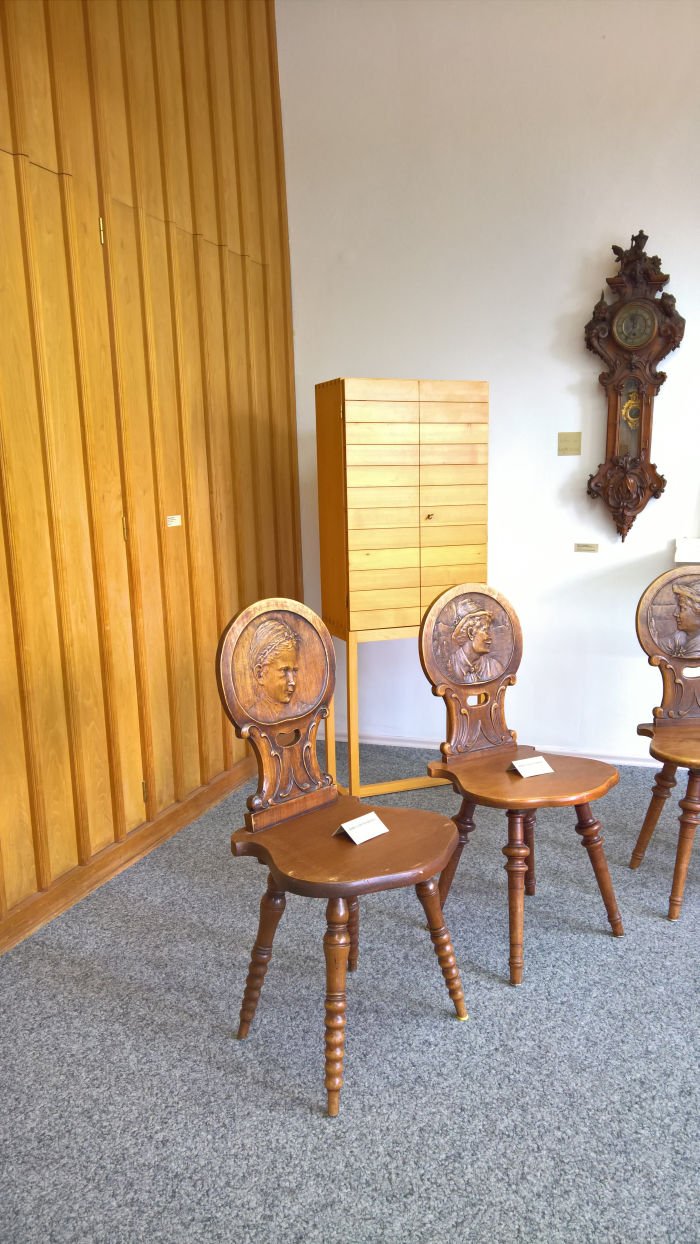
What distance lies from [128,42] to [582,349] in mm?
2298

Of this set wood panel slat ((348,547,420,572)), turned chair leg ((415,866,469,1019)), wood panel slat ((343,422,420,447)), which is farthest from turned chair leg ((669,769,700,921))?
wood panel slat ((343,422,420,447))

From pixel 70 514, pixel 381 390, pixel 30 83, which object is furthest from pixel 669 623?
pixel 30 83

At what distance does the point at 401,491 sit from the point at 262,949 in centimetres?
202

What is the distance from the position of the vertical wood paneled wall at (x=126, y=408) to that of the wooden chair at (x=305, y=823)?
0.94 m

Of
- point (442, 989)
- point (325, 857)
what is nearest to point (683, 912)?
point (442, 989)

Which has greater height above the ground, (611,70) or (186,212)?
(611,70)

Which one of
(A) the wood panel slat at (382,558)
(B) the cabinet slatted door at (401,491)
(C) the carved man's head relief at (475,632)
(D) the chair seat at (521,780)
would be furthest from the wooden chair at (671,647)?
(A) the wood panel slat at (382,558)

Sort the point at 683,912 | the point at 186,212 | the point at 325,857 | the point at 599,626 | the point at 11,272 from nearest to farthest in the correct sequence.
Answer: the point at 325,857 < the point at 11,272 < the point at 683,912 < the point at 186,212 < the point at 599,626

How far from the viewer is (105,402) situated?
315 cm

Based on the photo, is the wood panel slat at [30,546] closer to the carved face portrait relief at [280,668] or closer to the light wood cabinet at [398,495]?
the carved face portrait relief at [280,668]

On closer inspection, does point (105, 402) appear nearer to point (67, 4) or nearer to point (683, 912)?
point (67, 4)

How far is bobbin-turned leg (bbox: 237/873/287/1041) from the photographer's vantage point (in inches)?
85.4

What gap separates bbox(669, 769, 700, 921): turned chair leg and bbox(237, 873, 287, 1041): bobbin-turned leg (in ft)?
4.54

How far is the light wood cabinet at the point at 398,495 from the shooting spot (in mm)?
3523
